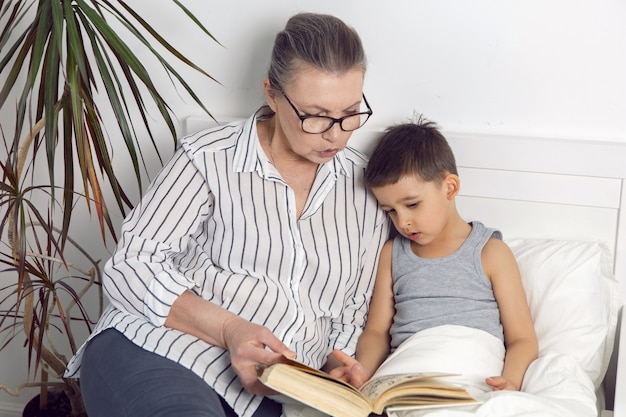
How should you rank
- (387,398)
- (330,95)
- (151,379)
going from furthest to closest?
(330,95) → (151,379) → (387,398)

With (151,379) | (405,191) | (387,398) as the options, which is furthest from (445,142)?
(151,379)

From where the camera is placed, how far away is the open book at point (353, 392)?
4.46 ft

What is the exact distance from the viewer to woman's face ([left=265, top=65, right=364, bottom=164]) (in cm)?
166

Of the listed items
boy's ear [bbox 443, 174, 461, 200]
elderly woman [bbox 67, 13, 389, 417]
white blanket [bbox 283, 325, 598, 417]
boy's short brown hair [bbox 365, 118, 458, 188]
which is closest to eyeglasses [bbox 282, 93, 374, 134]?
elderly woman [bbox 67, 13, 389, 417]

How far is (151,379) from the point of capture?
154 cm

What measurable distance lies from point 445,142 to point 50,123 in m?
0.85

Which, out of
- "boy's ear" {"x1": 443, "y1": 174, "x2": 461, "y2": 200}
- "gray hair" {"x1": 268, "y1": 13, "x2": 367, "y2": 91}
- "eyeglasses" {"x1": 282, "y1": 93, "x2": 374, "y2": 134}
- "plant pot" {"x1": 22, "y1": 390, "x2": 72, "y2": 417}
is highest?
"gray hair" {"x1": 268, "y1": 13, "x2": 367, "y2": 91}

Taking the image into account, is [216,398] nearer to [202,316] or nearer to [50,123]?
[202,316]

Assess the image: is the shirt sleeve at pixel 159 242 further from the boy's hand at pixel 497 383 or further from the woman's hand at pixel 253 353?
the boy's hand at pixel 497 383

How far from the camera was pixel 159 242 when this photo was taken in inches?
68.3

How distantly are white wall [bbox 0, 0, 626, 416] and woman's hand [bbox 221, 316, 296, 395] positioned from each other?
2.31 ft

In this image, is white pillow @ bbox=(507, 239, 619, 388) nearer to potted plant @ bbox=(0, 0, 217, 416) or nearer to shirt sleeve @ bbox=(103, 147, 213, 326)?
shirt sleeve @ bbox=(103, 147, 213, 326)

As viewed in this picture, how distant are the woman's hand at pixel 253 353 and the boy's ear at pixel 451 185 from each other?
52cm

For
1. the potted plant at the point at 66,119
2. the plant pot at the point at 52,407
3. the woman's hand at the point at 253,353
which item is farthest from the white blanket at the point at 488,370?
the plant pot at the point at 52,407
